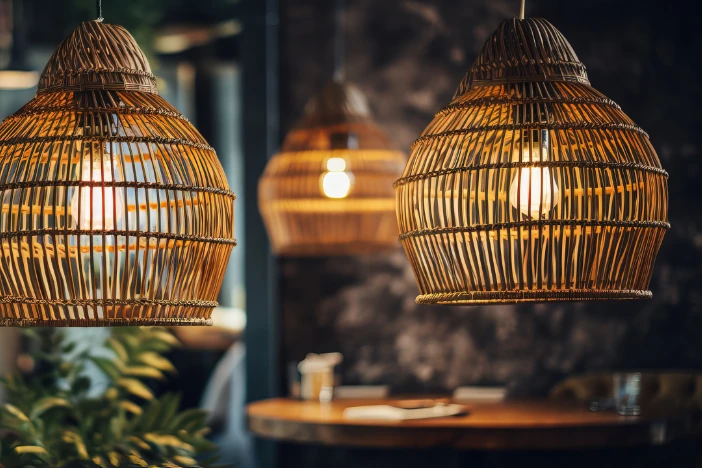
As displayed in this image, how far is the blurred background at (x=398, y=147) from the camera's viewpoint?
15.4 feet

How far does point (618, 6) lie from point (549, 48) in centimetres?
294

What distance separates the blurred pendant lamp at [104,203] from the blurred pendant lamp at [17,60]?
2286 mm

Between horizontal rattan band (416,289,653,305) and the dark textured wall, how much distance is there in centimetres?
278

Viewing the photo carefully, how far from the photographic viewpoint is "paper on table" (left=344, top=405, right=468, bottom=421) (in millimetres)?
3635

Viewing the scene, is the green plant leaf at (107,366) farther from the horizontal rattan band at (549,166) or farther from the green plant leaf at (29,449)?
the horizontal rattan band at (549,166)

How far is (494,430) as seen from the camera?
3.41m

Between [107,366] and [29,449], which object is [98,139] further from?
[107,366]

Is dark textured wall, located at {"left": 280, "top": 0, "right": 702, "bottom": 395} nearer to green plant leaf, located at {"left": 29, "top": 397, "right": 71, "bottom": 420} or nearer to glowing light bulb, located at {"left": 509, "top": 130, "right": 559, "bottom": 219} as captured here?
green plant leaf, located at {"left": 29, "top": 397, "right": 71, "bottom": 420}

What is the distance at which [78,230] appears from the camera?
1821 millimetres

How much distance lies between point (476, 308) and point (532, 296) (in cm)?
308

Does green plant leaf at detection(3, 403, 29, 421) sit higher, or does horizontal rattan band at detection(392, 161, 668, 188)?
horizontal rattan band at detection(392, 161, 668, 188)

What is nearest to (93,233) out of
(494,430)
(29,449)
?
(29,449)

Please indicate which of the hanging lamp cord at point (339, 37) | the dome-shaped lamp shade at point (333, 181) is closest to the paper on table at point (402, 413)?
the dome-shaped lamp shade at point (333, 181)

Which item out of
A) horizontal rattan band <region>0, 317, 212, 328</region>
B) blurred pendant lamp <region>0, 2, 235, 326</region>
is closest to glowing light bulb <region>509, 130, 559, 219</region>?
blurred pendant lamp <region>0, 2, 235, 326</region>
